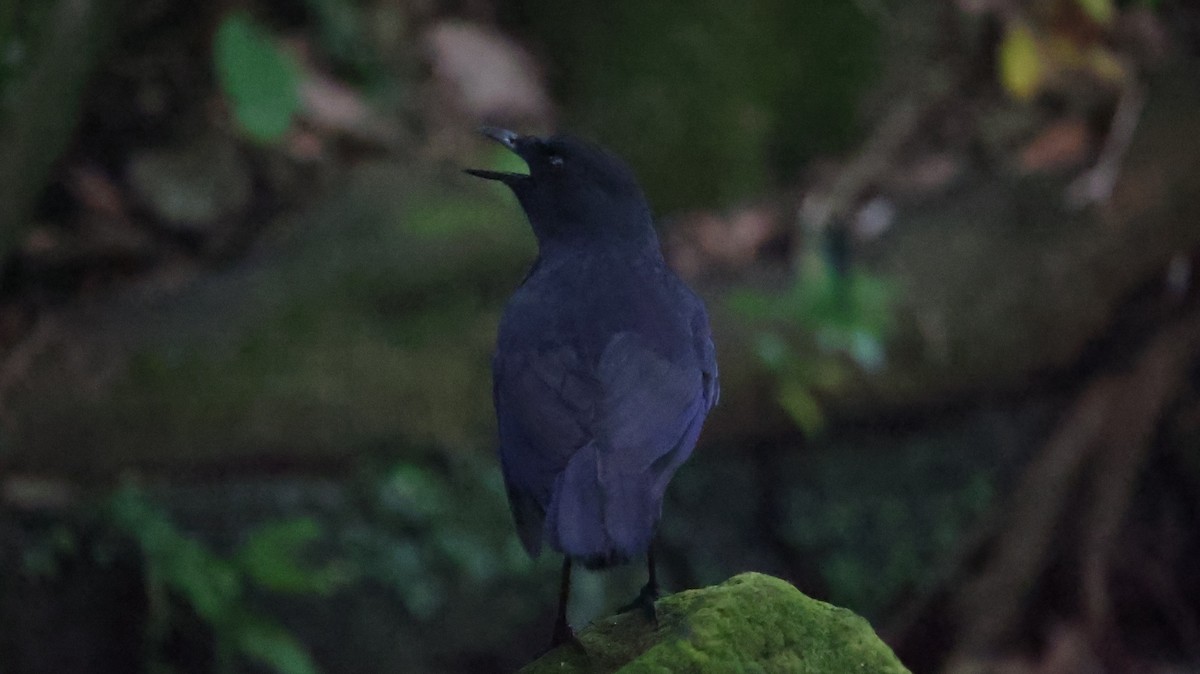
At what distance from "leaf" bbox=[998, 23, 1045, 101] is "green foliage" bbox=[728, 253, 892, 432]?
37.6 inches

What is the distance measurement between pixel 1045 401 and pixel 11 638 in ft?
11.1

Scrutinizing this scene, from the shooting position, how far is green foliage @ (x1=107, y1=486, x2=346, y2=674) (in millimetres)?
3795

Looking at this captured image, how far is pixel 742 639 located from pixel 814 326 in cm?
228

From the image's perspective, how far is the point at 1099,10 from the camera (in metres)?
4.69

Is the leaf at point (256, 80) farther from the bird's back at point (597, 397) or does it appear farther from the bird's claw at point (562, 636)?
the bird's claw at point (562, 636)

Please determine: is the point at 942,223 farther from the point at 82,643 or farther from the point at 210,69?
the point at 82,643

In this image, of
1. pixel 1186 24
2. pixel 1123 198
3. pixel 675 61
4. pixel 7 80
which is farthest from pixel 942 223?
pixel 7 80

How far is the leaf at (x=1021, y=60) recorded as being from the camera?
489 centimetres

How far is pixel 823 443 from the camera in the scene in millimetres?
4809

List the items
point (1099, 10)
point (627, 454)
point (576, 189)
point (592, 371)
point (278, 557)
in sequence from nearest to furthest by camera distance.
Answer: point (627, 454)
point (592, 371)
point (576, 189)
point (278, 557)
point (1099, 10)

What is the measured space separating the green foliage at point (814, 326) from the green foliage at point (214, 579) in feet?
4.92

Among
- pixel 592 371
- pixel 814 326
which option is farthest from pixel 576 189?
pixel 814 326

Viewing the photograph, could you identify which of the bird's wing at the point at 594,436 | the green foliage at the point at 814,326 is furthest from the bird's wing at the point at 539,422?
the green foliage at the point at 814,326

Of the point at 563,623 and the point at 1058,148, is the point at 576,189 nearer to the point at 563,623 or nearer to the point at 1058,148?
the point at 563,623
